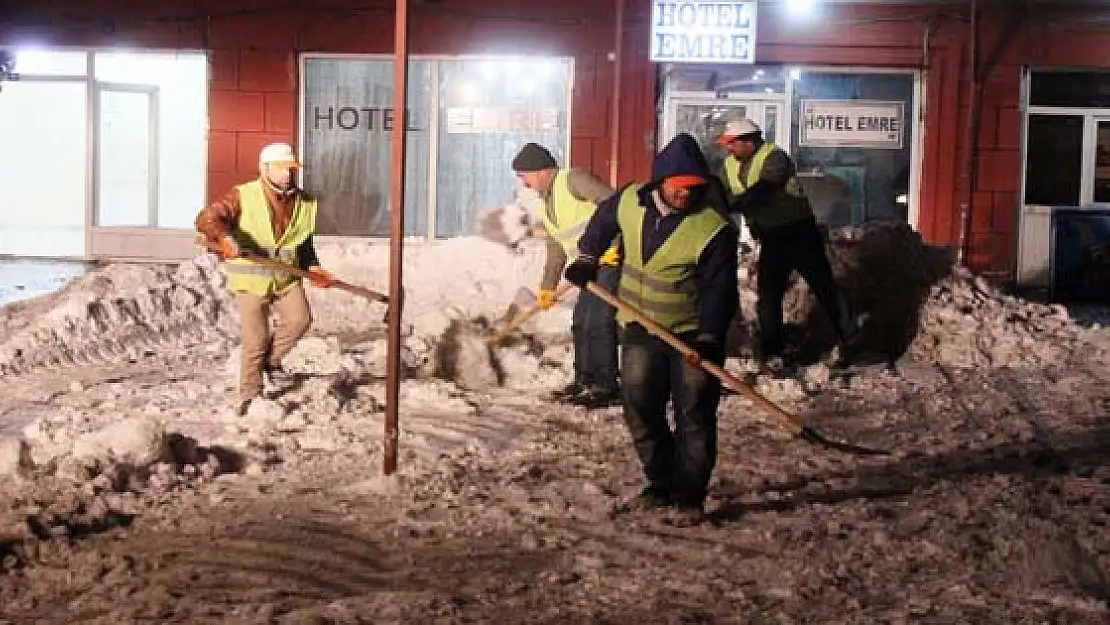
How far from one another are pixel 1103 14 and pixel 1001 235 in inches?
104

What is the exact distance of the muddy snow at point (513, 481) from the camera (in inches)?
207

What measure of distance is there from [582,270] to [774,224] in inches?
153

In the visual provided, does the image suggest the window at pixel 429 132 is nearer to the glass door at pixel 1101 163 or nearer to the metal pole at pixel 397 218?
the glass door at pixel 1101 163

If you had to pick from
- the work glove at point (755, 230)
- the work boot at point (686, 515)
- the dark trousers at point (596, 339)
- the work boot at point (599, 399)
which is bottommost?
the work boot at point (686, 515)

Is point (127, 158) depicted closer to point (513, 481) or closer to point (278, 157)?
point (278, 157)

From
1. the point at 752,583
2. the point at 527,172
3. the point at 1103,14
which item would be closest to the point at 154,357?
the point at 527,172

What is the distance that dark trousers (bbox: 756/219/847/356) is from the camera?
33.6ft

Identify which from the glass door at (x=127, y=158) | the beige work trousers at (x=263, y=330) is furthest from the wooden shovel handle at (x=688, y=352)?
the glass door at (x=127, y=158)

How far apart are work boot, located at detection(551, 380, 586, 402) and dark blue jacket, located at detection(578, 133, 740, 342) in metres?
3.19

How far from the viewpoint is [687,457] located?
20.8ft

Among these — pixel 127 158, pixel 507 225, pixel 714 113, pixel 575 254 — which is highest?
pixel 714 113

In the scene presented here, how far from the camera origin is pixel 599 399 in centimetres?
927

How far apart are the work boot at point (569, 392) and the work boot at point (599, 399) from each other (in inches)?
4.4

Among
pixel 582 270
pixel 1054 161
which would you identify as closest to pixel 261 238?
pixel 582 270
